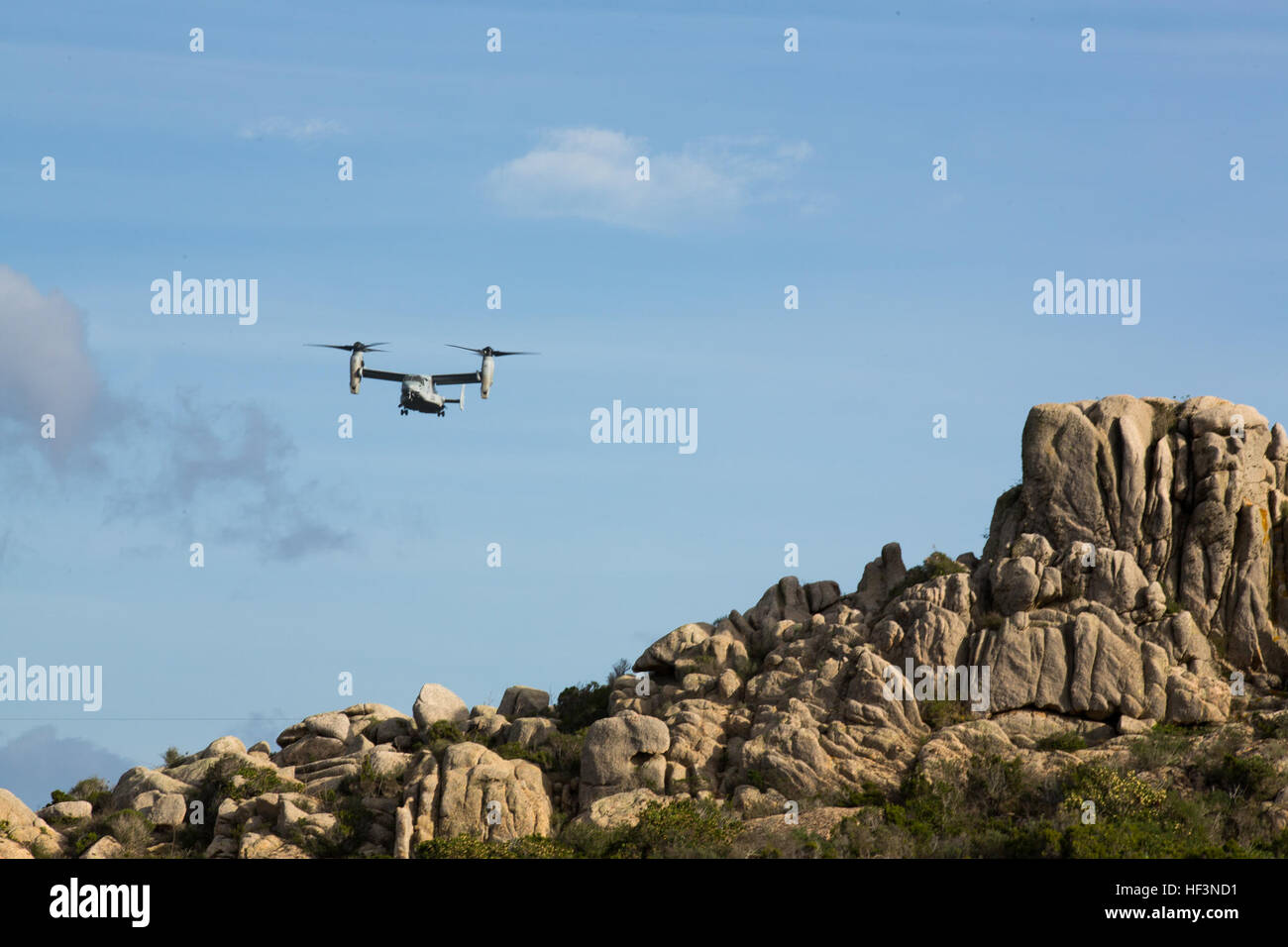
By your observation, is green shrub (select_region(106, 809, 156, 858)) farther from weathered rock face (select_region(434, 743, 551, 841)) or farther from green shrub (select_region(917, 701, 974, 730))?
green shrub (select_region(917, 701, 974, 730))

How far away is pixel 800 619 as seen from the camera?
6906cm

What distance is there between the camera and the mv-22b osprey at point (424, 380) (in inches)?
2842

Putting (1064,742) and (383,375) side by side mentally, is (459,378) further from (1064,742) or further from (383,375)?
(1064,742)

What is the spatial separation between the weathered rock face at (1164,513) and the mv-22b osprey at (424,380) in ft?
78.1

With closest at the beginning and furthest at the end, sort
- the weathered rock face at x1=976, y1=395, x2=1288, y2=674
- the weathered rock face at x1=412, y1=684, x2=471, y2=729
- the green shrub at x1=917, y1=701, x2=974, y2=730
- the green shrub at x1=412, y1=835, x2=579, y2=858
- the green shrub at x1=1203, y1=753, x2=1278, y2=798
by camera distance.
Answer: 1. the green shrub at x1=412, y1=835, x2=579, y2=858
2. the green shrub at x1=1203, y1=753, x2=1278, y2=798
3. the green shrub at x1=917, y1=701, x2=974, y2=730
4. the weathered rock face at x1=976, y1=395, x2=1288, y2=674
5. the weathered rock face at x1=412, y1=684, x2=471, y2=729

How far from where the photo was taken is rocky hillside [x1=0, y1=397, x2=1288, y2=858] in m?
55.3

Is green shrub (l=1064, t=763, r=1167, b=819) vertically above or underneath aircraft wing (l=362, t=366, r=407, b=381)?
underneath

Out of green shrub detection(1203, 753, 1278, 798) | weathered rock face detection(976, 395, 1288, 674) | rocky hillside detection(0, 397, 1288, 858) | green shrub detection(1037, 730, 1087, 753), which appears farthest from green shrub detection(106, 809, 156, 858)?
green shrub detection(1203, 753, 1278, 798)

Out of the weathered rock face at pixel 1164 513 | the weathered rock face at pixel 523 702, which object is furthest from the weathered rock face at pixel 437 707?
the weathered rock face at pixel 1164 513

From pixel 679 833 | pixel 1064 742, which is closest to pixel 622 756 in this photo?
pixel 679 833

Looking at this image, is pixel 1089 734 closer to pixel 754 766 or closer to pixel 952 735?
pixel 952 735

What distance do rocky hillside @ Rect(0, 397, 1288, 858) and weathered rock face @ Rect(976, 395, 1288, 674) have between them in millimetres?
92
